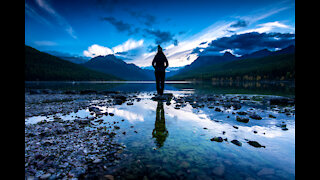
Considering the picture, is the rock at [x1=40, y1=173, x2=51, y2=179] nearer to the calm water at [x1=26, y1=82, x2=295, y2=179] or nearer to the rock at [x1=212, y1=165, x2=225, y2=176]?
the calm water at [x1=26, y1=82, x2=295, y2=179]

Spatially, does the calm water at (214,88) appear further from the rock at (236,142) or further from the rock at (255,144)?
the rock at (236,142)

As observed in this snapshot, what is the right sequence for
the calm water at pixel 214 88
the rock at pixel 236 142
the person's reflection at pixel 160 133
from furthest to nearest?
the calm water at pixel 214 88, the person's reflection at pixel 160 133, the rock at pixel 236 142

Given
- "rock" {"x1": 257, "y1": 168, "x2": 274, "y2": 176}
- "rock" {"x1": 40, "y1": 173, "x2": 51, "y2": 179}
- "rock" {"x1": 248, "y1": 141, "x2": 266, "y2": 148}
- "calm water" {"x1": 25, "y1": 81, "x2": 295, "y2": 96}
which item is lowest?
"rock" {"x1": 257, "y1": 168, "x2": 274, "y2": 176}

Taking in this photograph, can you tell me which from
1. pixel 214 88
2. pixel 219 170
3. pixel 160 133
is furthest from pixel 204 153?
pixel 214 88

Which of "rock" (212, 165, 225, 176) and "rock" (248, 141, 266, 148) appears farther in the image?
"rock" (248, 141, 266, 148)

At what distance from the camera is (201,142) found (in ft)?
19.8

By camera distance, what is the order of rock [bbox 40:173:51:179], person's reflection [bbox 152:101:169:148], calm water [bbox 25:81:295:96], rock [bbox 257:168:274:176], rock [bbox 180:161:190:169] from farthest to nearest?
calm water [bbox 25:81:295:96] → person's reflection [bbox 152:101:169:148] → rock [bbox 180:161:190:169] → rock [bbox 257:168:274:176] → rock [bbox 40:173:51:179]

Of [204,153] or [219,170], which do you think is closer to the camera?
[219,170]

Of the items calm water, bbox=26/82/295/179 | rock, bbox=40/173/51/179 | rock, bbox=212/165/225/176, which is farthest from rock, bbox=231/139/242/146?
rock, bbox=40/173/51/179

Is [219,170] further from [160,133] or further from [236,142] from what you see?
[160,133]

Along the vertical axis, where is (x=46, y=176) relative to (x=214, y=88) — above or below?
below

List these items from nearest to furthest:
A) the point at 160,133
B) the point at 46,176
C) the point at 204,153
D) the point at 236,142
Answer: the point at 46,176, the point at 204,153, the point at 236,142, the point at 160,133

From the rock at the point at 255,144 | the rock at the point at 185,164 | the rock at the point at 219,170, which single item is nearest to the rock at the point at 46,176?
the rock at the point at 185,164
